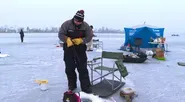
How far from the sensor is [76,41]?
11.2ft

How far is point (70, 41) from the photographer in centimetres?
332

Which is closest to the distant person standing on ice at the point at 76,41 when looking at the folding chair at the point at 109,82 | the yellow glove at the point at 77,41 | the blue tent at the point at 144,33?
the yellow glove at the point at 77,41

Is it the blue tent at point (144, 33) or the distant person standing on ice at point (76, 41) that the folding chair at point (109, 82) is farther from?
the blue tent at point (144, 33)

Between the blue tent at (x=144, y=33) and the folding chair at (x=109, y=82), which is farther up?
the blue tent at (x=144, y=33)

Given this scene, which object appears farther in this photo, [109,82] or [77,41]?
[109,82]

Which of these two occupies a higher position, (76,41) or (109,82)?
(76,41)

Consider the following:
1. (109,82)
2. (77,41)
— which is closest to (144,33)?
(109,82)

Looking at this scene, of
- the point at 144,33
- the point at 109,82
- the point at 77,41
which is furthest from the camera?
the point at 144,33

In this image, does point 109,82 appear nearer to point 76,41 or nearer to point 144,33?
point 76,41

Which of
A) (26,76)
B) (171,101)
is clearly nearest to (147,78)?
(171,101)

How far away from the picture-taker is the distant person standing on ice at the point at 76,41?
11.2ft

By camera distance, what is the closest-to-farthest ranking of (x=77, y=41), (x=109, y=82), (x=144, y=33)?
(x=77, y=41) → (x=109, y=82) → (x=144, y=33)

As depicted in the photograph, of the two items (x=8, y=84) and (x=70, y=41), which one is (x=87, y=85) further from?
(x=8, y=84)

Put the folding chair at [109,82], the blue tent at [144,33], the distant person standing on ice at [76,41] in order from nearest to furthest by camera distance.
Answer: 1. the distant person standing on ice at [76,41]
2. the folding chair at [109,82]
3. the blue tent at [144,33]
